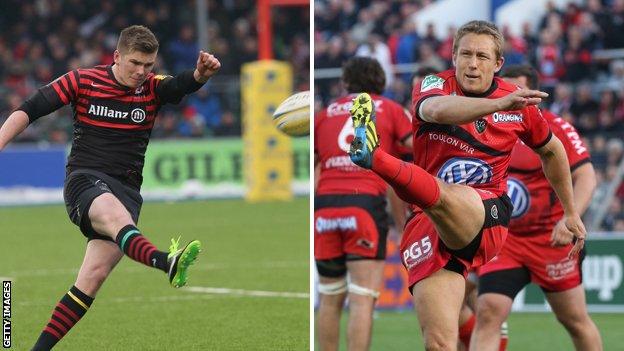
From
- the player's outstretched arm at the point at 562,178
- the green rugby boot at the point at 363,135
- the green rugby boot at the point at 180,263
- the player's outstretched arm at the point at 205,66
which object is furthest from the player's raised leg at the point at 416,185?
the player's outstretched arm at the point at 205,66

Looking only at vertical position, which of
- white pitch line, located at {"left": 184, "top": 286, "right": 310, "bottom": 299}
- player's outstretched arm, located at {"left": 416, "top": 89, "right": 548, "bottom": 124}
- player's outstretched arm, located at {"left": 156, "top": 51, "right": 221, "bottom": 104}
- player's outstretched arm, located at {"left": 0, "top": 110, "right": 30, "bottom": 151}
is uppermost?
player's outstretched arm, located at {"left": 156, "top": 51, "right": 221, "bottom": 104}

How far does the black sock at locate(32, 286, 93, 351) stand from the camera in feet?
25.2

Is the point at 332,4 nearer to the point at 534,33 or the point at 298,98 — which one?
the point at 534,33

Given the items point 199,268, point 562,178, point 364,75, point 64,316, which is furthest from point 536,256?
point 199,268

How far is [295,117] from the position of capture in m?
8.46

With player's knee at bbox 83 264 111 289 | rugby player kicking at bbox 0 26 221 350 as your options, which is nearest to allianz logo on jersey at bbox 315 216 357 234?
rugby player kicking at bbox 0 26 221 350

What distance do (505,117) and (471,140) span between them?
0.23m

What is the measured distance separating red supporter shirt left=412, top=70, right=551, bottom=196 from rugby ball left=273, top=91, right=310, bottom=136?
72.9 inches

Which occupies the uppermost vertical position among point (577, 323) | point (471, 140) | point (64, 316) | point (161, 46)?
point (161, 46)

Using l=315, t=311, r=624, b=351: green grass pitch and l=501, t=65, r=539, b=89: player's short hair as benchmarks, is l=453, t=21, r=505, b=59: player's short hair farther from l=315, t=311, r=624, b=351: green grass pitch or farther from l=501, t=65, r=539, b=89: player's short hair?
l=315, t=311, r=624, b=351: green grass pitch

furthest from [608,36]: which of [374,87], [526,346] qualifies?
[374,87]

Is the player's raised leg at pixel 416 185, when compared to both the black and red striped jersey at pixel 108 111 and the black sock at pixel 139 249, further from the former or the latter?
the black and red striped jersey at pixel 108 111

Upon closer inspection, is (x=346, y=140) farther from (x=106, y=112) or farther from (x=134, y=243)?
(x=134, y=243)

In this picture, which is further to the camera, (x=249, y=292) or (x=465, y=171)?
(x=249, y=292)
